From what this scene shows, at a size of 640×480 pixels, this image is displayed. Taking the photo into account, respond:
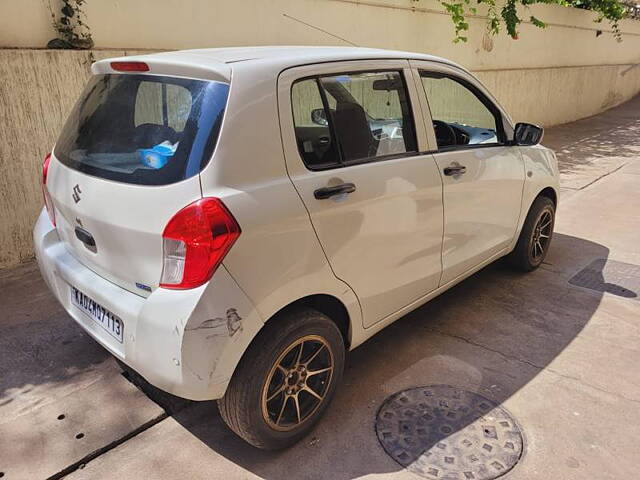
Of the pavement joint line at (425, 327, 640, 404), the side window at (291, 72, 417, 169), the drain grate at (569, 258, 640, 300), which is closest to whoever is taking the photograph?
the side window at (291, 72, 417, 169)

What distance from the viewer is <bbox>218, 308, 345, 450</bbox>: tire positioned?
7.25 ft

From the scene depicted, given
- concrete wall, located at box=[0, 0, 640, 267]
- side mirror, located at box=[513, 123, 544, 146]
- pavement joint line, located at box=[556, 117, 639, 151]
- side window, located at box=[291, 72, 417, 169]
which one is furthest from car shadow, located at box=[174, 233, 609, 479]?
pavement joint line, located at box=[556, 117, 639, 151]

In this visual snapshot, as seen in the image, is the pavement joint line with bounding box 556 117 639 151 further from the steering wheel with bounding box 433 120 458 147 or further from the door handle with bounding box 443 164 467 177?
the door handle with bounding box 443 164 467 177

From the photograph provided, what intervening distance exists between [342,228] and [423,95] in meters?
1.04

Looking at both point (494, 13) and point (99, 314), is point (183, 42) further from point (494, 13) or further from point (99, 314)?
point (494, 13)

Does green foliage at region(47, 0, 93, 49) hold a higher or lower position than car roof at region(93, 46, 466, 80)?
higher

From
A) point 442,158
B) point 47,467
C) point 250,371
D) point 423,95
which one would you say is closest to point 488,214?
point 442,158

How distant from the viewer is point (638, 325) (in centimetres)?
361

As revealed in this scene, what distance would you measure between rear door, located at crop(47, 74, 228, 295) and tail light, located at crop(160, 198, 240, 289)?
0.05 m

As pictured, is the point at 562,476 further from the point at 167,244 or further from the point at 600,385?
the point at 167,244

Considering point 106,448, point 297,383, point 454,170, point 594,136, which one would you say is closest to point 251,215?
point 297,383

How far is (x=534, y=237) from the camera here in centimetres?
429

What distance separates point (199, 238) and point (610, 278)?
370 cm

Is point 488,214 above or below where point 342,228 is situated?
below
